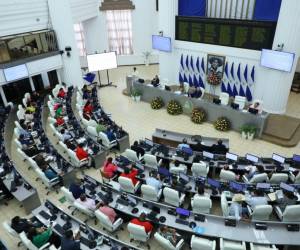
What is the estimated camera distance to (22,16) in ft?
48.6

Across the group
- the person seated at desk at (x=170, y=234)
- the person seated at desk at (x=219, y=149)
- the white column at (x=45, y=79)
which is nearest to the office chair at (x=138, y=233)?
the person seated at desk at (x=170, y=234)

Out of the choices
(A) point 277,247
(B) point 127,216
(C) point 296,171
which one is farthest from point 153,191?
(C) point 296,171

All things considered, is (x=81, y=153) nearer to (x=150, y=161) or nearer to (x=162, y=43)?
(x=150, y=161)

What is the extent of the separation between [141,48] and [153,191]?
16182 millimetres

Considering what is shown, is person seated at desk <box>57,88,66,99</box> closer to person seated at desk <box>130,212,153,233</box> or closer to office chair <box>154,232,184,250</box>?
person seated at desk <box>130,212,153,233</box>

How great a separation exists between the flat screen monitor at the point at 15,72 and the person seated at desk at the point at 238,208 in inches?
506

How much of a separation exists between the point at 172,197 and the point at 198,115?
6.63m

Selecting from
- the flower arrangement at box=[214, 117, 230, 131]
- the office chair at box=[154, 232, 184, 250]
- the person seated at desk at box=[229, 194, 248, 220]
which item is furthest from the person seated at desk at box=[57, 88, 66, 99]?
the person seated at desk at box=[229, 194, 248, 220]

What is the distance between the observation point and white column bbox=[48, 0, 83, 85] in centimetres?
1589

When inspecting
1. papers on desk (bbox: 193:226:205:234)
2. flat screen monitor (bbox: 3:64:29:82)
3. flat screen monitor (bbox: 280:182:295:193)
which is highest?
flat screen monitor (bbox: 3:64:29:82)

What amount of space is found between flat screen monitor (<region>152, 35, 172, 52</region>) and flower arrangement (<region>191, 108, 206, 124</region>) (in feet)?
15.4

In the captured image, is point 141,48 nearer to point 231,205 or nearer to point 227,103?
point 227,103

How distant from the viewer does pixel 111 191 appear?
8664mm

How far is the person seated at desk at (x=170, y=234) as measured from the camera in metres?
6.97
